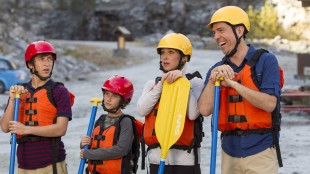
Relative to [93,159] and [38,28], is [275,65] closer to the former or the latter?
[93,159]

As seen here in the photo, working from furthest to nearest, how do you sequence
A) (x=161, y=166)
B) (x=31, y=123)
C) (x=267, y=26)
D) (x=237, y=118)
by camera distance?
(x=267, y=26), (x=31, y=123), (x=161, y=166), (x=237, y=118)

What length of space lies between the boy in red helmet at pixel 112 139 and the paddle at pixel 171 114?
1.33 feet

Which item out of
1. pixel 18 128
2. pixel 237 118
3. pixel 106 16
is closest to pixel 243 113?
pixel 237 118

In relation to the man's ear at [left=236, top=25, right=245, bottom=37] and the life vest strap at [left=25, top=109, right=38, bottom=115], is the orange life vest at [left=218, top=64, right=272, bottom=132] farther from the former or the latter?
the life vest strap at [left=25, top=109, right=38, bottom=115]

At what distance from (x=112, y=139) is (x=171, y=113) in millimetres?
603

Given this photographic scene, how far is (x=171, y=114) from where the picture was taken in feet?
14.2

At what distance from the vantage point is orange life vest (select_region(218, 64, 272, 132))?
392cm

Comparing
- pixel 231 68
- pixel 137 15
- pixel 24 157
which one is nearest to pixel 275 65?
pixel 231 68

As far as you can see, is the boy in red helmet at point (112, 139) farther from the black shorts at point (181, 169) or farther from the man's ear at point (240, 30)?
the man's ear at point (240, 30)

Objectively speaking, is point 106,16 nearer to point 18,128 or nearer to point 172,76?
point 18,128

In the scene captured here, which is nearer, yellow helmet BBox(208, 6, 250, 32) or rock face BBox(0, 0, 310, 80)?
A: yellow helmet BBox(208, 6, 250, 32)

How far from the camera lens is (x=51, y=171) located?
4.60 meters

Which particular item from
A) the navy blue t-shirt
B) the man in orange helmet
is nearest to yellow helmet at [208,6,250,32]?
the man in orange helmet

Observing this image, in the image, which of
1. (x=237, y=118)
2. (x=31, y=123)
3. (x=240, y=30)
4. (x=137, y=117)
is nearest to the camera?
(x=237, y=118)
